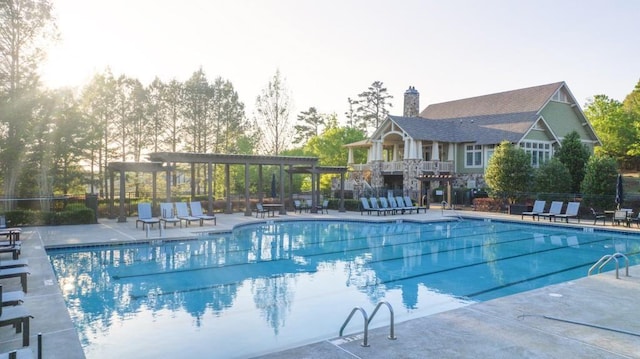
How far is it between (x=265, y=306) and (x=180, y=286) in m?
2.39

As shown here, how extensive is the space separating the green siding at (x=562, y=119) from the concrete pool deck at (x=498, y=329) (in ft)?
89.8

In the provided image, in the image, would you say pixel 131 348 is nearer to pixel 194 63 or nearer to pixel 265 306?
pixel 265 306

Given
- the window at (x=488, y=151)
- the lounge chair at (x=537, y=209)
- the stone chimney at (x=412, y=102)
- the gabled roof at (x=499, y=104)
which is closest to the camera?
the lounge chair at (x=537, y=209)

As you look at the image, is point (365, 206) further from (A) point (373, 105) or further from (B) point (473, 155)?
(A) point (373, 105)

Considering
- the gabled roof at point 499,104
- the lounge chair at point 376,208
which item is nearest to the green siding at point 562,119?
the gabled roof at point 499,104

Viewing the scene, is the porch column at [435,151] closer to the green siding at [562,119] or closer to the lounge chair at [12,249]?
the green siding at [562,119]

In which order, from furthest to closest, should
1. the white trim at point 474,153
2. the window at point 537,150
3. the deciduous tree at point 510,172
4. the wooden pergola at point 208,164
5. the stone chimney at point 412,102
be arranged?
the stone chimney at point 412,102 → the white trim at point 474,153 → the window at point 537,150 → the deciduous tree at point 510,172 → the wooden pergola at point 208,164

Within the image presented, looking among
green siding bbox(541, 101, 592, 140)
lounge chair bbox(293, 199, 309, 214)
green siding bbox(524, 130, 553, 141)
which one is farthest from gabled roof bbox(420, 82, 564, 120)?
lounge chair bbox(293, 199, 309, 214)

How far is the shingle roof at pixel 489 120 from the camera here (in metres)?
29.9

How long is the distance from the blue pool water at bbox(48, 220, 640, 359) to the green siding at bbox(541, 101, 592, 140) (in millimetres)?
17329

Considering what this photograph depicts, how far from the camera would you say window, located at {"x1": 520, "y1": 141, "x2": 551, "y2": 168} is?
29.6m

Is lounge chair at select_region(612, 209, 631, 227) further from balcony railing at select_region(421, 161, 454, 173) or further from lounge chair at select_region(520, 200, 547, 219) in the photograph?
balcony railing at select_region(421, 161, 454, 173)

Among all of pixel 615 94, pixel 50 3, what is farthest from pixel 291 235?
pixel 615 94

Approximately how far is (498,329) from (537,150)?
2807cm
